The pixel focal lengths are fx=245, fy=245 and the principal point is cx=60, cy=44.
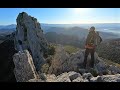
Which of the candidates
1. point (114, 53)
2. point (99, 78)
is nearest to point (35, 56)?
point (114, 53)

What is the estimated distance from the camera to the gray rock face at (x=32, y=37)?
27.7 metres

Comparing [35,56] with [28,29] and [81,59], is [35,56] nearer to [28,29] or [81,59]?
[28,29]

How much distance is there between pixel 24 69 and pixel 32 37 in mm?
19702

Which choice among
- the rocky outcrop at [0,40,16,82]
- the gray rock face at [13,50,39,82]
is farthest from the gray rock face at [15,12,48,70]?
the gray rock face at [13,50,39,82]

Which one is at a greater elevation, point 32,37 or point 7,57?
point 32,37

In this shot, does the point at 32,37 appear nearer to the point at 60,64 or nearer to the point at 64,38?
the point at 64,38

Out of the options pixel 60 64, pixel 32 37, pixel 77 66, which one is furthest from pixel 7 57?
pixel 77 66

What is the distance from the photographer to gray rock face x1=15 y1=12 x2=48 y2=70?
2766 cm

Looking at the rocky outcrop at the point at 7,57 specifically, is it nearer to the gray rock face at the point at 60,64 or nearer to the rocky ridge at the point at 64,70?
the rocky ridge at the point at 64,70

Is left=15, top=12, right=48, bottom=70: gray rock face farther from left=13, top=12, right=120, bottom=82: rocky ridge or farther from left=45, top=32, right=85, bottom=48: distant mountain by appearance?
left=45, top=32, right=85, bottom=48: distant mountain

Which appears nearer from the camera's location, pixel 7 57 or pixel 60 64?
pixel 60 64

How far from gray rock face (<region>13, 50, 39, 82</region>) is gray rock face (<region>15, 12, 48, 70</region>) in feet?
54.3

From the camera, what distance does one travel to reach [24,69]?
8938mm
